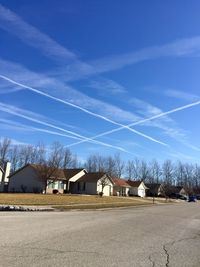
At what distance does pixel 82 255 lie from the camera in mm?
9188

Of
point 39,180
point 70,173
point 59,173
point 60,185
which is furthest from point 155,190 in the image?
point 39,180

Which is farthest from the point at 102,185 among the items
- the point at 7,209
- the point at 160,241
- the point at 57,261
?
the point at 57,261

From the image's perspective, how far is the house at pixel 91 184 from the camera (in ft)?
240

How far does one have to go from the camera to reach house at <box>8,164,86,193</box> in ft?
212

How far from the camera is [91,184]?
241ft

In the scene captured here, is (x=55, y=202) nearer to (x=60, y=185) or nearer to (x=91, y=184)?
(x=60, y=185)

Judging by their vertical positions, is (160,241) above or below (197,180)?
below

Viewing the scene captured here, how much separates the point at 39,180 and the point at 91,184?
444 inches

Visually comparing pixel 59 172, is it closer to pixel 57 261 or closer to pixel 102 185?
pixel 102 185

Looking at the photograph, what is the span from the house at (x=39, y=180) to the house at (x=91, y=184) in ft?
5.94

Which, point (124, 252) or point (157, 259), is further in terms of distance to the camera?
point (124, 252)

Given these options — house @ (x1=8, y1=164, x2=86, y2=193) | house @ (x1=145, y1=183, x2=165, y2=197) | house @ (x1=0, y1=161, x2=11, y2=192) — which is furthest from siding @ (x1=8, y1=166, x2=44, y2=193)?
house @ (x1=145, y1=183, x2=165, y2=197)

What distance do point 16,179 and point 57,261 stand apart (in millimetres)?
63621

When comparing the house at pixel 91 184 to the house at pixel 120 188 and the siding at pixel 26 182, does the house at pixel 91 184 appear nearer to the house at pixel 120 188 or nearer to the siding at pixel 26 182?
the siding at pixel 26 182
